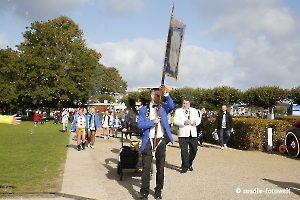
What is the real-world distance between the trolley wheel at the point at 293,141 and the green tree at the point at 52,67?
41.9 metres

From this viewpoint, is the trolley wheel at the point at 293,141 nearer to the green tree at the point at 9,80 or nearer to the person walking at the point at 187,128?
the person walking at the point at 187,128

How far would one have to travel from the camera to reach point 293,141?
11.1m

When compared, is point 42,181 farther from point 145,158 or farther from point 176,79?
point 176,79

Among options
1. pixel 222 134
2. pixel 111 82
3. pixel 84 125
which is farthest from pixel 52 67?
pixel 222 134

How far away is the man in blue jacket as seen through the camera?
6.46m

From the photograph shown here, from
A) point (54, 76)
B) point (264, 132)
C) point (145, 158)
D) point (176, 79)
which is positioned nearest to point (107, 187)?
point (145, 158)

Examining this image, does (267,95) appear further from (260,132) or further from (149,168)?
(149,168)

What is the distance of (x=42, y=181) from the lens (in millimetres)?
7832

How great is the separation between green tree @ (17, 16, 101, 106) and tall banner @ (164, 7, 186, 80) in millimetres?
44940

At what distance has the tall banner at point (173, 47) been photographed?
6.35 m

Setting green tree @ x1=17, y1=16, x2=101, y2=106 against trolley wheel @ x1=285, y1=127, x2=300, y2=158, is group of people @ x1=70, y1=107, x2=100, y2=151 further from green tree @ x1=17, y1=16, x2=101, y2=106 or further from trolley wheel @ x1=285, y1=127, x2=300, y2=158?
green tree @ x1=17, y1=16, x2=101, y2=106

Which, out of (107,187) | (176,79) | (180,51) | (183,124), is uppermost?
(180,51)

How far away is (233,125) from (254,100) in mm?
48550

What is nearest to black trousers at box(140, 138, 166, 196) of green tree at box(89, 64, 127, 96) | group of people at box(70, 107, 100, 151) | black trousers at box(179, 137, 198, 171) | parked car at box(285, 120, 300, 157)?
black trousers at box(179, 137, 198, 171)
